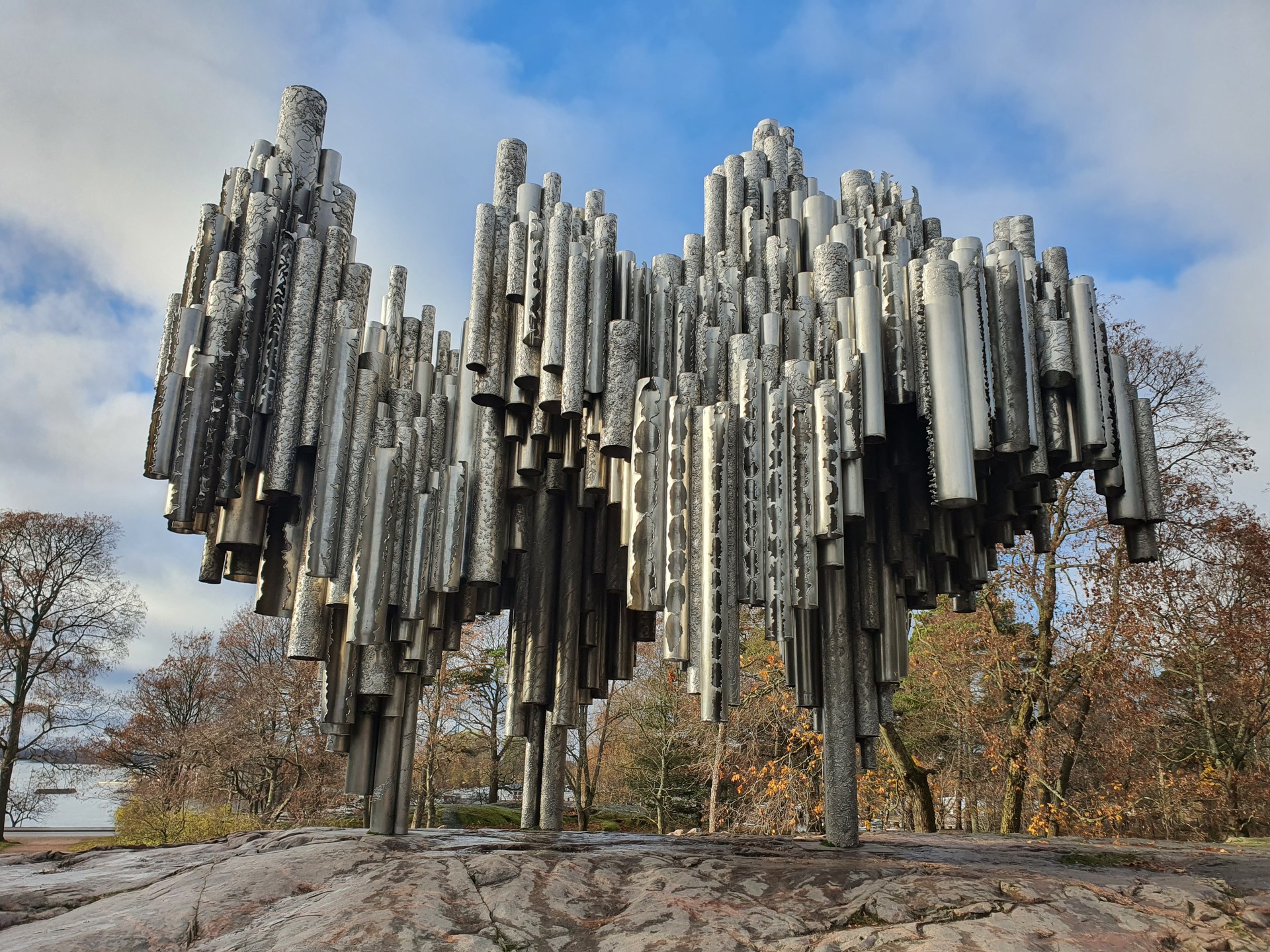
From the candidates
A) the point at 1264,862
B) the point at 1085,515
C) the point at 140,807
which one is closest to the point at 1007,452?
the point at 1264,862

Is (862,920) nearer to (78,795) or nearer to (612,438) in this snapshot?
(612,438)

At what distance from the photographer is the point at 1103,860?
7.70 metres

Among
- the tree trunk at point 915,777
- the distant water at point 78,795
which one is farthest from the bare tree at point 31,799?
the tree trunk at point 915,777

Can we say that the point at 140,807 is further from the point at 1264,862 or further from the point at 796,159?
the point at 1264,862

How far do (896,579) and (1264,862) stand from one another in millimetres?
3689

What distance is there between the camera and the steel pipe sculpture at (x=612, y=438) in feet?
22.7

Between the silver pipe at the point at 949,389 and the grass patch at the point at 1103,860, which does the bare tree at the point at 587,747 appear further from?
the silver pipe at the point at 949,389

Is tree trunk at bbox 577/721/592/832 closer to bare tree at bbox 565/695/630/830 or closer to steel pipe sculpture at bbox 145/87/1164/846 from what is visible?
bare tree at bbox 565/695/630/830

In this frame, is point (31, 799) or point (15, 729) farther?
point (31, 799)

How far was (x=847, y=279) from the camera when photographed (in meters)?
8.46

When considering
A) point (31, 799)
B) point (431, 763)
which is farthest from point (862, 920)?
point (31, 799)

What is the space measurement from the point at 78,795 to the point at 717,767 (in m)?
17.6

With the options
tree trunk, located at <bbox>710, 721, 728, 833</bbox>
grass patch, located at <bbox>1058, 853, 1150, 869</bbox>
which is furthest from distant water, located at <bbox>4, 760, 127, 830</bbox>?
grass patch, located at <bbox>1058, 853, 1150, 869</bbox>

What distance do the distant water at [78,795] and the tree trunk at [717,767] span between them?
15829mm
